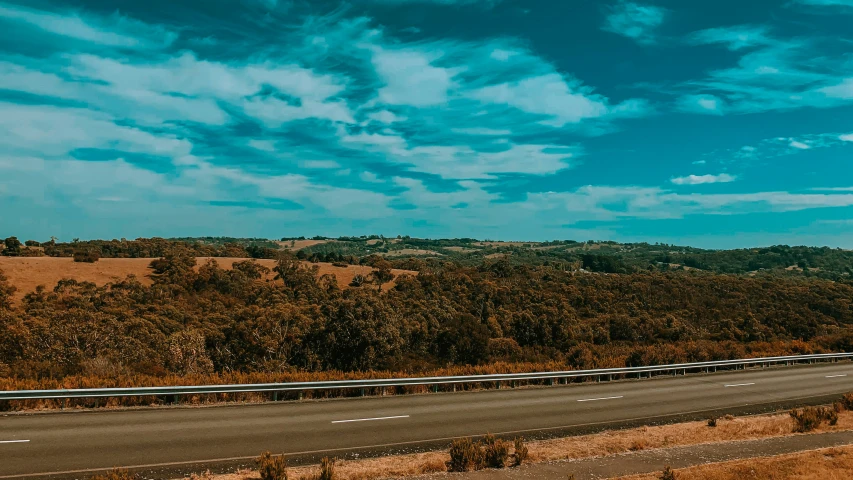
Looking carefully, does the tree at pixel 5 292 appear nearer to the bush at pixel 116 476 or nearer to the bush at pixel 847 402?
the bush at pixel 116 476

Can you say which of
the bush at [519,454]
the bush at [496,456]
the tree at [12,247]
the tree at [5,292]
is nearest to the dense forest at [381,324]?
the tree at [5,292]

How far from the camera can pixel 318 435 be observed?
41.7 ft

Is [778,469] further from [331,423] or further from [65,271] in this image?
[65,271]

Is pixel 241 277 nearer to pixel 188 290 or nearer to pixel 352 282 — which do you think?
pixel 188 290

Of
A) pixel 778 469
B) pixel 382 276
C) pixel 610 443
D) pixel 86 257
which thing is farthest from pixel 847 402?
pixel 86 257

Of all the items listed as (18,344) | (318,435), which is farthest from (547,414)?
(18,344)

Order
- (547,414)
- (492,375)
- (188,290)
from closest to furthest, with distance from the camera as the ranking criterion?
(547,414) → (492,375) → (188,290)

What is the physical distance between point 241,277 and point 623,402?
54.4m

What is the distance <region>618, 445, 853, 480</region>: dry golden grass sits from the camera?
10.1 m

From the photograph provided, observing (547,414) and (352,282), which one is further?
(352,282)

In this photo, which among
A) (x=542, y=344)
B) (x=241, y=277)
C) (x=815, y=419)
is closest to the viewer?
(x=815, y=419)

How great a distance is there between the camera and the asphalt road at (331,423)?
1049cm

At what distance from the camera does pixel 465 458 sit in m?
10.7

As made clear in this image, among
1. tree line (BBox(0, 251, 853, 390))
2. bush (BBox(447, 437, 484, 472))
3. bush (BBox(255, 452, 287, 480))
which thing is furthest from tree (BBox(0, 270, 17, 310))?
bush (BBox(447, 437, 484, 472))
